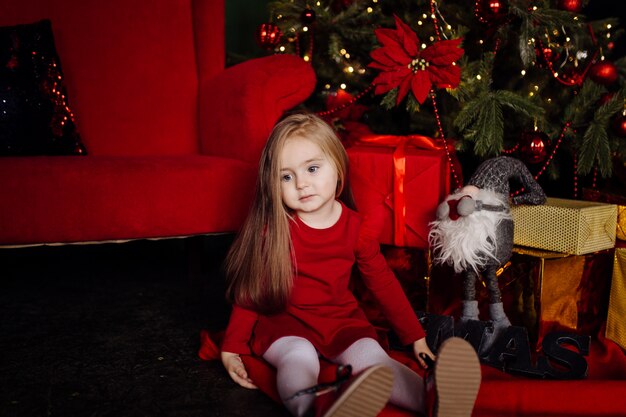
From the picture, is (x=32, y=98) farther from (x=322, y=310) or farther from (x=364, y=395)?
(x=364, y=395)

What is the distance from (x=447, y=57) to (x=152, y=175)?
0.76 meters

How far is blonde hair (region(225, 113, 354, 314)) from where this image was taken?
3.98 feet

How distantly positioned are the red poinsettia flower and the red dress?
0.42 metres

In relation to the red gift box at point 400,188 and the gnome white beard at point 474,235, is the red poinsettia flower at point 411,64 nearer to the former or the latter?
the red gift box at point 400,188

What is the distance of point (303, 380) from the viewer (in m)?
1.05

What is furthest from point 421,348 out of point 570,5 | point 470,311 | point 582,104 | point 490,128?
point 570,5

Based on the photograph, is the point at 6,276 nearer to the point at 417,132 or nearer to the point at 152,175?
the point at 152,175

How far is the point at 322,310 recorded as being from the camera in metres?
1.25

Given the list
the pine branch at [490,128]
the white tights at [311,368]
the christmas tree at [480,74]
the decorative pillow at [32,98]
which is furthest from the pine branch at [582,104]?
the decorative pillow at [32,98]

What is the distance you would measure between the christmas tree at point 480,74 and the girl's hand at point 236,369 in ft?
2.43

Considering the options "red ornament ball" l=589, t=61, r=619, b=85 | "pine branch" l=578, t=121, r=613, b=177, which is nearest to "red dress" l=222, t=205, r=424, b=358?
"pine branch" l=578, t=121, r=613, b=177

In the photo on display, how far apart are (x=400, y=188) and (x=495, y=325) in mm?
384

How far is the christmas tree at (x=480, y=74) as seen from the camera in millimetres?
1589

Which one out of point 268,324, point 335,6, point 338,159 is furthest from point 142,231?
point 335,6
